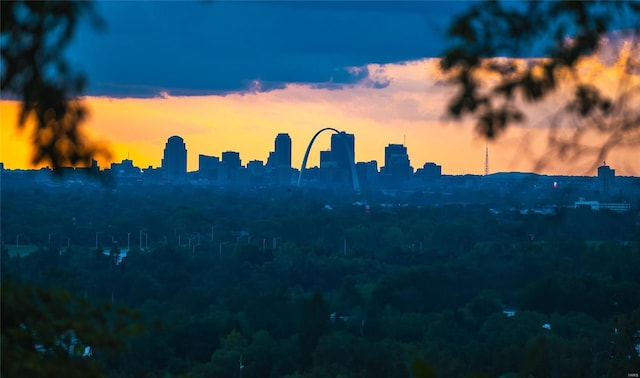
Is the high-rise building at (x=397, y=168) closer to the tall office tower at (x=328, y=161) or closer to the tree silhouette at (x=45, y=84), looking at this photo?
the tall office tower at (x=328, y=161)

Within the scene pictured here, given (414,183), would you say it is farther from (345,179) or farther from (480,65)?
Answer: (480,65)

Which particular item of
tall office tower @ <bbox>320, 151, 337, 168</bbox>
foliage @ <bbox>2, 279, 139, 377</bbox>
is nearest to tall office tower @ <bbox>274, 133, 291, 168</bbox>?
tall office tower @ <bbox>320, 151, 337, 168</bbox>

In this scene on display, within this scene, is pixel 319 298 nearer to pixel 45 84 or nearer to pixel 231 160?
pixel 45 84

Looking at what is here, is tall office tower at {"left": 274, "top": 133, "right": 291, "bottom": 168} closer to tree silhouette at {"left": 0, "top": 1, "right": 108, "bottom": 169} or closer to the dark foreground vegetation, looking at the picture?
the dark foreground vegetation

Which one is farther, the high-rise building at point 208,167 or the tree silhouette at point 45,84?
the high-rise building at point 208,167

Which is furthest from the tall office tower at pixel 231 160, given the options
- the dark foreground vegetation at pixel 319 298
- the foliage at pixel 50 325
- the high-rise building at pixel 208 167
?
the foliage at pixel 50 325

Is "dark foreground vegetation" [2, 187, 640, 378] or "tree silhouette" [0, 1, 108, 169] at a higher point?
"tree silhouette" [0, 1, 108, 169]
